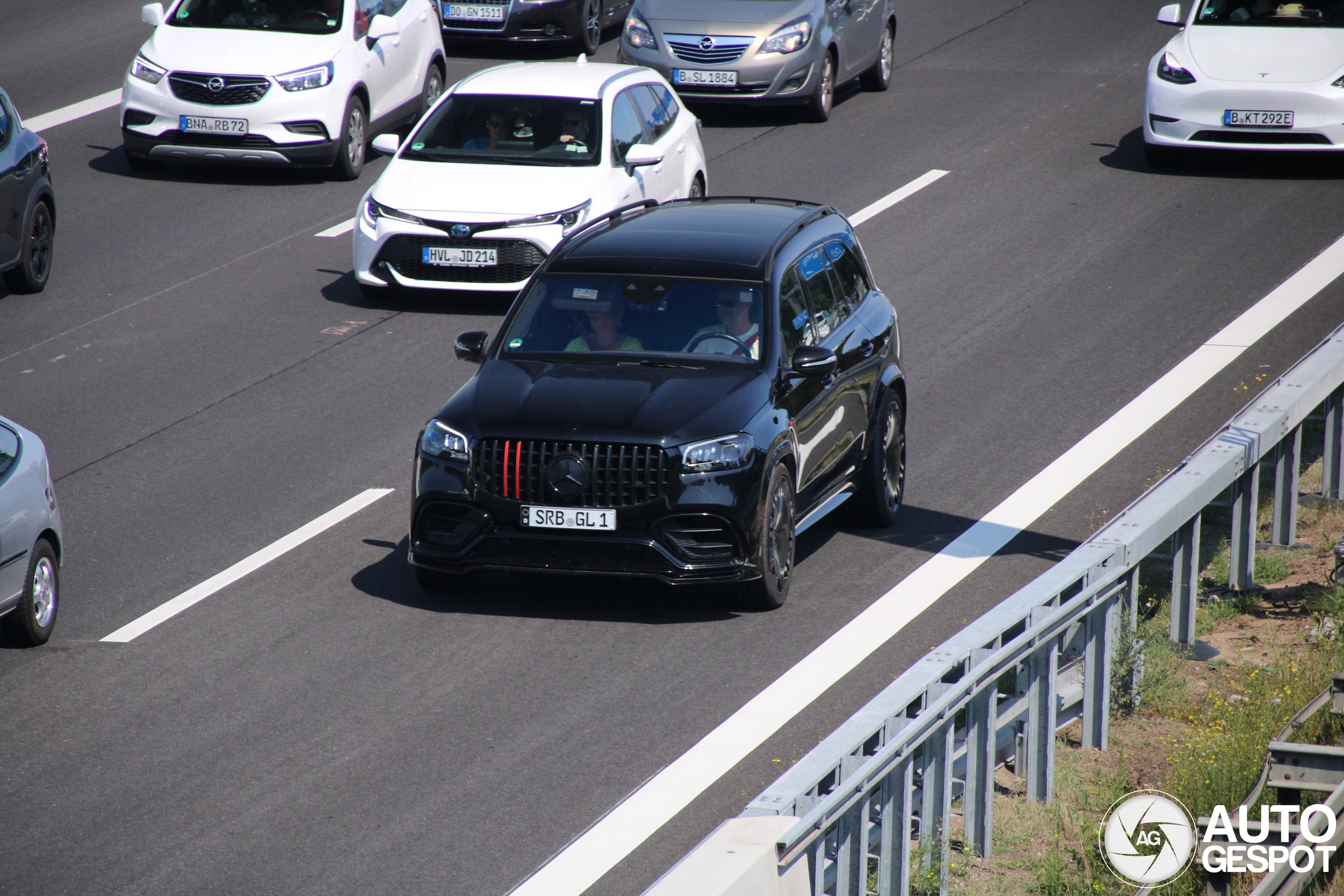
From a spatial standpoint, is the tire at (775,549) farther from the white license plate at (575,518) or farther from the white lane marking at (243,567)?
the white lane marking at (243,567)

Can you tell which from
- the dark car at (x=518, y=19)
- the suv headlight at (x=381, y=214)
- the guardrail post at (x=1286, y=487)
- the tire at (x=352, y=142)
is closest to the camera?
the guardrail post at (x=1286, y=487)

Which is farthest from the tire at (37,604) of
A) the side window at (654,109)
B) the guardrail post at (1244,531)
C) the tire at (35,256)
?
the side window at (654,109)

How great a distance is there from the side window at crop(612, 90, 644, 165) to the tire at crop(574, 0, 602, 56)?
8.58 metres

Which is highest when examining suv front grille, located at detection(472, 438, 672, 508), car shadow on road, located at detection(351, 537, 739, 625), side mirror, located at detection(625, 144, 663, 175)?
suv front grille, located at detection(472, 438, 672, 508)

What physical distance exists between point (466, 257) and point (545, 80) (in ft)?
7.51

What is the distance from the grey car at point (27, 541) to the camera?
8891 mm

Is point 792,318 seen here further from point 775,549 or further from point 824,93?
point 824,93

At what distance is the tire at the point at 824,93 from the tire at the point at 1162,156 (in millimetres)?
3679

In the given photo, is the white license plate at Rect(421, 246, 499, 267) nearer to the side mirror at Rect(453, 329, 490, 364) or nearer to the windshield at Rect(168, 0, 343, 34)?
the side mirror at Rect(453, 329, 490, 364)

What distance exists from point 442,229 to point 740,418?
6372 millimetres

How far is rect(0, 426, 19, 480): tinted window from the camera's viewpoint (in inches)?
361

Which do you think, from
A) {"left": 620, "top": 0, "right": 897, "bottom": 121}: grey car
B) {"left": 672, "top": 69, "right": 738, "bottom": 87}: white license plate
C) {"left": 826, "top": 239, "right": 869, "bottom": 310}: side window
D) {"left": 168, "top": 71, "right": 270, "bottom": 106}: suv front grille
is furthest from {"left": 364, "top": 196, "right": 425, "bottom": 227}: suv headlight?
{"left": 672, "top": 69, "right": 738, "bottom": 87}: white license plate

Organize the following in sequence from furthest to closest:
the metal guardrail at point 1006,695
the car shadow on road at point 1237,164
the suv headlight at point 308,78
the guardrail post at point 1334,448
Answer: the car shadow on road at point 1237,164, the suv headlight at point 308,78, the guardrail post at point 1334,448, the metal guardrail at point 1006,695

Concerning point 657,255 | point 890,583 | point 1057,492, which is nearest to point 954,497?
point 1057,492
